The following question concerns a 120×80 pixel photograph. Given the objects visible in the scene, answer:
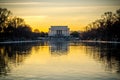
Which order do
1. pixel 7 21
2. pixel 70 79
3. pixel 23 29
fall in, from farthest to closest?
1. pixel 23 29
2. pixel 7 21
3. pixel 70 79

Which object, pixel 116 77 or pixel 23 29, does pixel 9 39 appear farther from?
pixel 116 77

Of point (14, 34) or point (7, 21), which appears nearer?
point (7, 21)

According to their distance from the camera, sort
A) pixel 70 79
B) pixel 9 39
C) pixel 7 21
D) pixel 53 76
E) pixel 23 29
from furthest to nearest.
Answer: pixel 23 29, pixel 9 39, pixel 7 21, pixel 53 76, pixel 70 79

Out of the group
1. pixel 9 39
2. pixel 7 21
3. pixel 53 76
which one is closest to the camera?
pixel 53 76

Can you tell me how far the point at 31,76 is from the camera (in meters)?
18.0

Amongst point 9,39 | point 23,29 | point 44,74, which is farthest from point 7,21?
point 44,74

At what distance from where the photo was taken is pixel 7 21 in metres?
99.3

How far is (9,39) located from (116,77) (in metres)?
91.9

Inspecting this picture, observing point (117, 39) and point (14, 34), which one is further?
point (14, 34)

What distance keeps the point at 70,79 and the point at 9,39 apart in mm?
92060

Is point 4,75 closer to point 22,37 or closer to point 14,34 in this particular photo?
point 14,34

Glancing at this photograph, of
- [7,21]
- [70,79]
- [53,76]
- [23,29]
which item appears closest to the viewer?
[70,79]

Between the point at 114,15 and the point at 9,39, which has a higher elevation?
the point at 114,15

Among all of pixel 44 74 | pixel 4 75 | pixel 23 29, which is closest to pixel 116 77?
pixel 44 74
